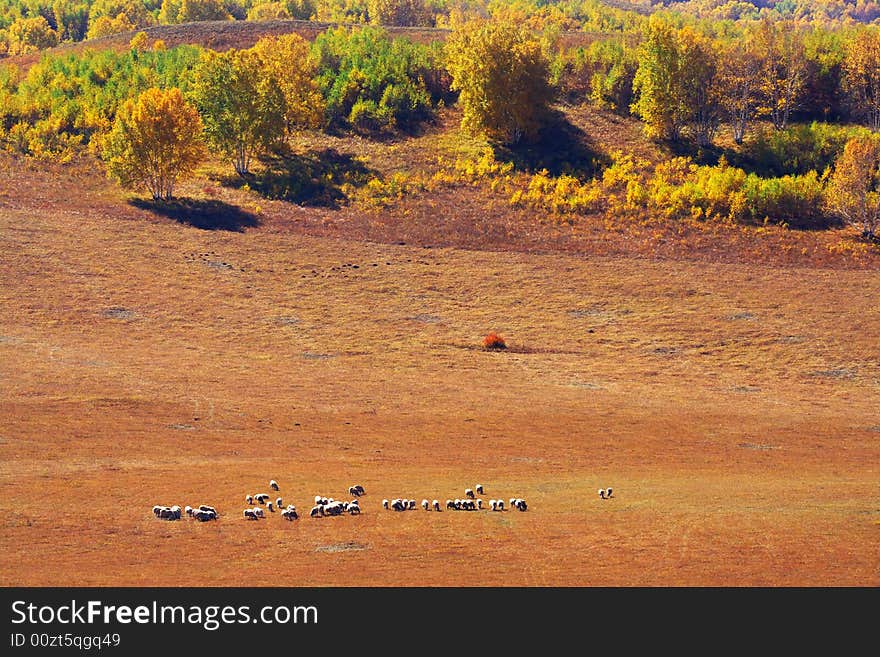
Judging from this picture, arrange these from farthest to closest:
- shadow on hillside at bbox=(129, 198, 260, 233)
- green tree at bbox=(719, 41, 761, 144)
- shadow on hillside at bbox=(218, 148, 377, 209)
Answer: green tree at bbox=(719, 41, 761, 144)
shadow on hillside at bbox=(218, 148, 377, 209)
shadow on hillside at bbox=(129, 198, 260, 233)

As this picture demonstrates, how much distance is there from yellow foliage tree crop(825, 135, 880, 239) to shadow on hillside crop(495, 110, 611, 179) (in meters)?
25.3

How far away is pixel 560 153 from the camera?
116 m

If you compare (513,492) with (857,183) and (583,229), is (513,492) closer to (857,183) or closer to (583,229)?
(583,229)

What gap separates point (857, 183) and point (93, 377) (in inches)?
2724

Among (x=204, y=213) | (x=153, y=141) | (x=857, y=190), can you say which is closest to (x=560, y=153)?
(x=857, y=190)

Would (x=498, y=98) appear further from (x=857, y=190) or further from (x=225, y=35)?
(x=225, y=35)

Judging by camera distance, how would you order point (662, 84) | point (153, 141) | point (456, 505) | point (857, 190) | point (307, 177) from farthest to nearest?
point (662, 84) → point (307, 177) → point (153, 141) → point (857, 190) → point (456, 505)

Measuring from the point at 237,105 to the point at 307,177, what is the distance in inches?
409

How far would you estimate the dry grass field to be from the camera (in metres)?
34.6

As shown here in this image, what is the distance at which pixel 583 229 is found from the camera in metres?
96.6

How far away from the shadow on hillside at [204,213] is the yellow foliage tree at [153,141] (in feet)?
6.88

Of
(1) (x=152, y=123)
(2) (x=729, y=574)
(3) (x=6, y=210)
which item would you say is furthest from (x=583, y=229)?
(2) (x=729, y=574)

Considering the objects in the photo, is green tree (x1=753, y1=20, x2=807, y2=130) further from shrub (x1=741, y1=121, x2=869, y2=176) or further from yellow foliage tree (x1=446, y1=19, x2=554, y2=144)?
yellow foliage tree (x1=446, y1=19, x2=554, y2=144)

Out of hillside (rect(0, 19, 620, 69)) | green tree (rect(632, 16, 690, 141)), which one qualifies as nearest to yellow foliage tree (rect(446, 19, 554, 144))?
green tree (rect(632, 16, 690, 141))
